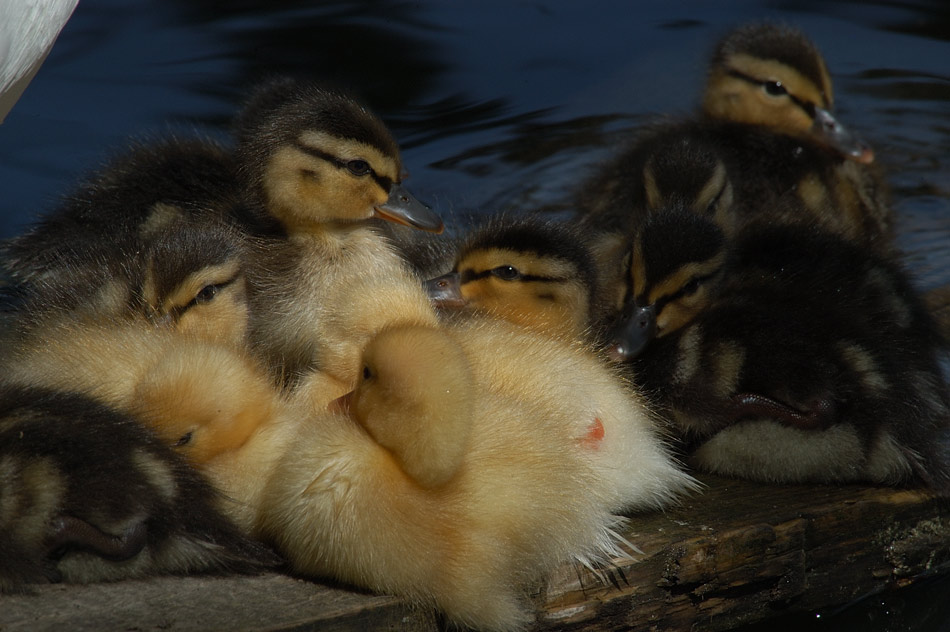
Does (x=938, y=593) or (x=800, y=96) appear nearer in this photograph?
(x=938, y=593)

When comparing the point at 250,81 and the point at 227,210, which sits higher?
the point at 227,210

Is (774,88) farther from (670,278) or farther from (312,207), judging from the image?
(312,207)

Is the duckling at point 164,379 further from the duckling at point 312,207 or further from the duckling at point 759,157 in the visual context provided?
the duckling at point 759,157

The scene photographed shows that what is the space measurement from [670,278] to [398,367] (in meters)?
1.03

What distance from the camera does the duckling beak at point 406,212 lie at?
319 cm

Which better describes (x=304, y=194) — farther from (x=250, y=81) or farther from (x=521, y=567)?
(x=250, y=81)

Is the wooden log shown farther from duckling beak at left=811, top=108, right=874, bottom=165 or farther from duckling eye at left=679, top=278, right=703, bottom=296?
duckling beak at left=811, top=108, right=874, bottom=165

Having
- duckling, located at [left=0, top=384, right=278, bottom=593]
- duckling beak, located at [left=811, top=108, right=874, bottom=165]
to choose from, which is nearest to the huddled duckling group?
duckling, located at [left=0, top=384, right=278, bottom=593]

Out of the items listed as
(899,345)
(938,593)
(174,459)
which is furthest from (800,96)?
(174,459)

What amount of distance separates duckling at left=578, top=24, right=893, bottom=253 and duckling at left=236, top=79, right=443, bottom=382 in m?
0.77

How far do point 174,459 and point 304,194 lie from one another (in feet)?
3.55

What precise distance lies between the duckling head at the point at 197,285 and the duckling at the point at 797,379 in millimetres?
877

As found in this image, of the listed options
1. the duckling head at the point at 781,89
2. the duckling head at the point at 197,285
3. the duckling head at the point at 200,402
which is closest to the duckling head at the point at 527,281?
the duckling head at the point at 197,285

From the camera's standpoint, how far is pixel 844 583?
2.63m
